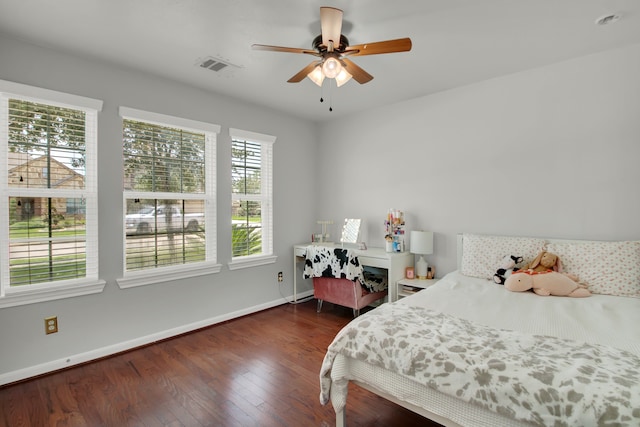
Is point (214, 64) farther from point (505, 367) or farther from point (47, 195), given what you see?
point (505, 367)

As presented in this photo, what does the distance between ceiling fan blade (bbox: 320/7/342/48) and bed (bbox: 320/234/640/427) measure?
1.67m

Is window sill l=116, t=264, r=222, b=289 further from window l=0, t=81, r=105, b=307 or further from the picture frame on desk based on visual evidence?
the picture frame on desk

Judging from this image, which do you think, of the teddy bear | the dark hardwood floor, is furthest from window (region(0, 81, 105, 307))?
the teddy bear

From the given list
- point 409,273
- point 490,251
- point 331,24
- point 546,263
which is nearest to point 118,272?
point 331,24

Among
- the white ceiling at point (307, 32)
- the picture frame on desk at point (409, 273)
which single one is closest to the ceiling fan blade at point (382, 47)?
the white ceiling at point (307, 32)

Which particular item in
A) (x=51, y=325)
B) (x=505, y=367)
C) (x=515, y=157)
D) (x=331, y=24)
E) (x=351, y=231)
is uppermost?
(x=331, y=24)

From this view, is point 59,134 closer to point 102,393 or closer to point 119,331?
point 119,331

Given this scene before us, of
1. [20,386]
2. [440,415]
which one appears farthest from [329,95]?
[20,386]

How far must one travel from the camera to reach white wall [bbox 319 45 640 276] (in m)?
2.46

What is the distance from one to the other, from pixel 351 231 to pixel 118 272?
8.25 ft

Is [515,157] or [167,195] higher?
[515,157]

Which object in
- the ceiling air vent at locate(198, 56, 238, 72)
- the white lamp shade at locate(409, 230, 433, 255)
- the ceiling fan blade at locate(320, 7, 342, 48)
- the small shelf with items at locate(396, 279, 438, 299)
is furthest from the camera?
the white lamp shade at locate(409, 230, 433, 255)

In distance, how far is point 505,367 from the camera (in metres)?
1.25

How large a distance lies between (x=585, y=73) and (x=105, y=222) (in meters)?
4.20
